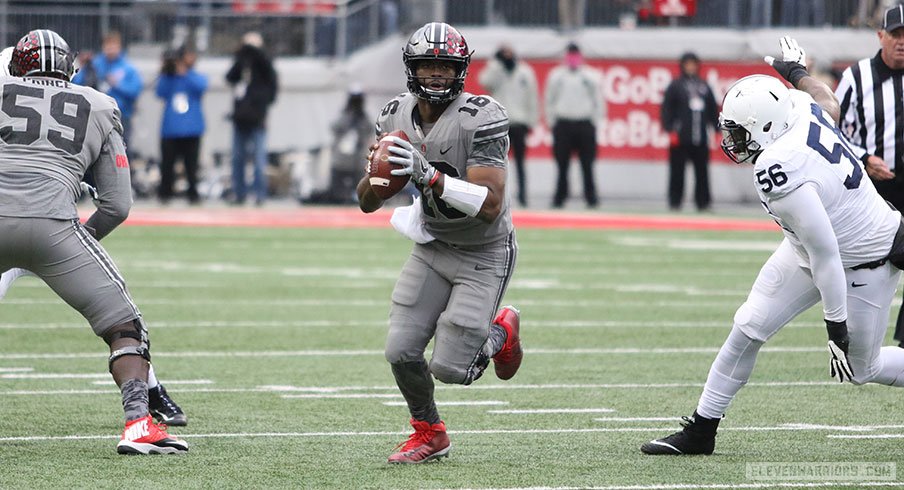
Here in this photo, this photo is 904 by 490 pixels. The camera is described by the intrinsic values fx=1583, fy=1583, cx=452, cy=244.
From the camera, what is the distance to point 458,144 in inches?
214

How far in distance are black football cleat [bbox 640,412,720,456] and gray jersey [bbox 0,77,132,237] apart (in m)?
2.27

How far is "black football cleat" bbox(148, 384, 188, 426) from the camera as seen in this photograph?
6.14 m

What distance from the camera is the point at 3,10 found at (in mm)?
20625

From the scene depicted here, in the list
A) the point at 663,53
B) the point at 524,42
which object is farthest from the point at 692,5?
the point at 524,42

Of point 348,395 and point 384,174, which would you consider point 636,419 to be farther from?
point 384,174

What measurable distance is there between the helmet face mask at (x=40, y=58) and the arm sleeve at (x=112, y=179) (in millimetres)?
284

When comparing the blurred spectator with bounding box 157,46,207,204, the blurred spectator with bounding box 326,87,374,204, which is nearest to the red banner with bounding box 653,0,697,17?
the blurred spectator with bounding box 326,87,374,204

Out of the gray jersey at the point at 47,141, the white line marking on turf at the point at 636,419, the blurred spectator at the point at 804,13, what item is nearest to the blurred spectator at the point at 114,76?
the blurred spectator at the point at 804,13

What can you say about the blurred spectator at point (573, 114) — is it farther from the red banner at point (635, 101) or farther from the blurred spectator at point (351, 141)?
the blurred spectator at point (351, 141)

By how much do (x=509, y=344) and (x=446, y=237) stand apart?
0.56 meters

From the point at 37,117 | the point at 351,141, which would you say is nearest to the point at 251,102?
the point at 351,141

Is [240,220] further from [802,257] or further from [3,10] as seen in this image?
[802,257]

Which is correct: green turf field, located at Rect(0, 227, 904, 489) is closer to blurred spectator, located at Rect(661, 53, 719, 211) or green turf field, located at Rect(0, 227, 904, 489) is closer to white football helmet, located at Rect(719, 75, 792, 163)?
white football helmet, located at Rect(719, 75, 792, 163)

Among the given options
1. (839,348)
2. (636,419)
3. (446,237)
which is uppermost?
(446,237)
